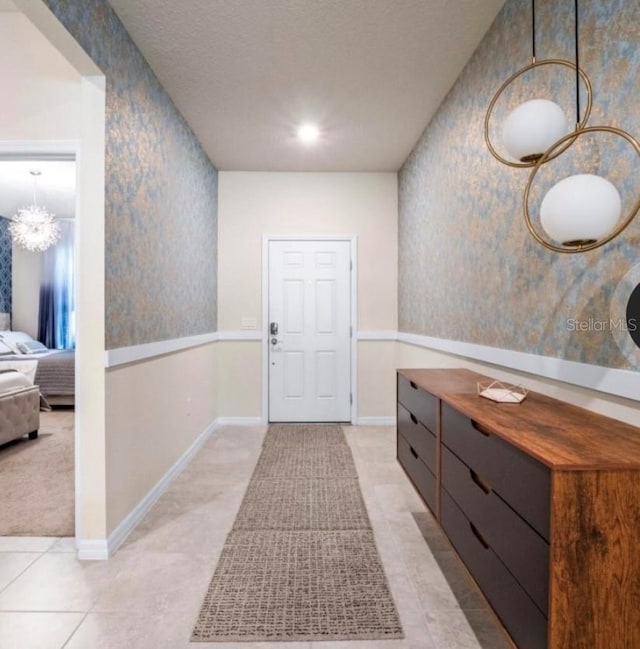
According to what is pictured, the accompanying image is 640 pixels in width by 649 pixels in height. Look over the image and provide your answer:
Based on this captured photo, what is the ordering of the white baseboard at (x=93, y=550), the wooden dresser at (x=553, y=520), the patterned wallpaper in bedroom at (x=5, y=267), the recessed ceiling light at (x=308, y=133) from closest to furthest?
the wooden dresser at (x=553, y=520), the white baseboard at (x=93, y=550), the recessed ceiling light at (x=308, y=133), the patterned wallpaper in bedroom at (x=5, y=267)

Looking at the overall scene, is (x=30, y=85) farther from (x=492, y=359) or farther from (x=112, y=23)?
(x=492, y=359)

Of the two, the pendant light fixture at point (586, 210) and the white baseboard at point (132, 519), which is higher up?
the pendant light fixture at point (586, 210)

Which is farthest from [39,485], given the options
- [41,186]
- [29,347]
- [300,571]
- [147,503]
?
[41,186]

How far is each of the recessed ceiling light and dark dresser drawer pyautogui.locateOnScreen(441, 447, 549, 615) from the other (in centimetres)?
264

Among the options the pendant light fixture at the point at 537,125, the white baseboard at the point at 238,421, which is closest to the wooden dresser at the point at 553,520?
the pendant light fixture at the point at 537,125

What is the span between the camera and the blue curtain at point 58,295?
22.1 ft

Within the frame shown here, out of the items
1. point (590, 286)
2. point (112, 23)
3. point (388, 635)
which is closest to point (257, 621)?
point (388, 635)

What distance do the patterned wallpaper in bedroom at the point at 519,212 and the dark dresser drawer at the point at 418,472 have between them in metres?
0.69

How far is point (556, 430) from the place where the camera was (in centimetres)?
115

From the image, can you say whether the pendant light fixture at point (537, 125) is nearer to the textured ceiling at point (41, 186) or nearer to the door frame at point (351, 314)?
the door frame at point (351, 314)

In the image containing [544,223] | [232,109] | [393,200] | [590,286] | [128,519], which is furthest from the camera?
[393,200]

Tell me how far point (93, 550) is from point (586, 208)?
2416mm

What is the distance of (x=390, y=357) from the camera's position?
432cm

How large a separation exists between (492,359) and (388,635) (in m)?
1.25
